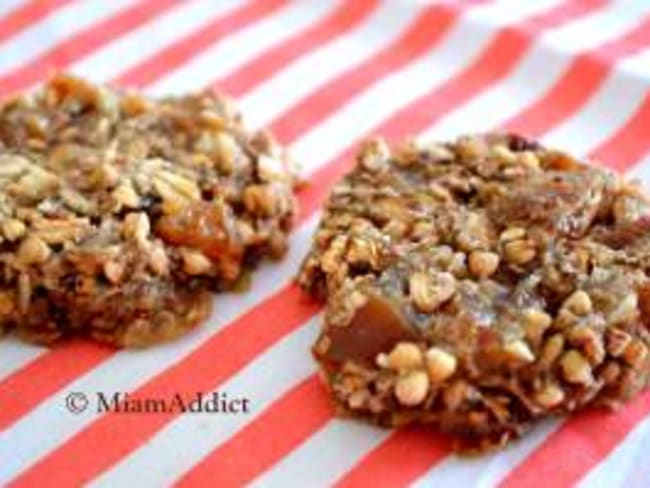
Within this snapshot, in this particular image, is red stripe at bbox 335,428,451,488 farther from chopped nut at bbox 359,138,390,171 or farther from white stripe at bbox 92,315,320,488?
chopped nut at bbox 359,138,390,171

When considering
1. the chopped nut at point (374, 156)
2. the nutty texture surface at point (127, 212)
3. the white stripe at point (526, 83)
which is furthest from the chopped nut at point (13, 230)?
the white stripe at point (526, 83)

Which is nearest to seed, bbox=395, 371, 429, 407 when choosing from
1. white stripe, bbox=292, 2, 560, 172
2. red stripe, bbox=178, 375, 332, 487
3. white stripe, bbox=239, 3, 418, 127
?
red stripe, bbox=178, 375, 332, 487

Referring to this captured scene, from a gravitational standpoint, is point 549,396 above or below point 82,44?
below

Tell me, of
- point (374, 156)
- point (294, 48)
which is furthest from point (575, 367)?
point (294, 48)

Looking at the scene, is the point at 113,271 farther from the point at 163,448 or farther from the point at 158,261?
the point at 163,448

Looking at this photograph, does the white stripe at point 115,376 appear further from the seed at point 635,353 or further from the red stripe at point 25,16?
the red stripe at point 25,16

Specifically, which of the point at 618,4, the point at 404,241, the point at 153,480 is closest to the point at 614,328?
the point at 404,241

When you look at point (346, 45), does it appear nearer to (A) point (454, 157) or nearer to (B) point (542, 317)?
(A) point (454, 157)
